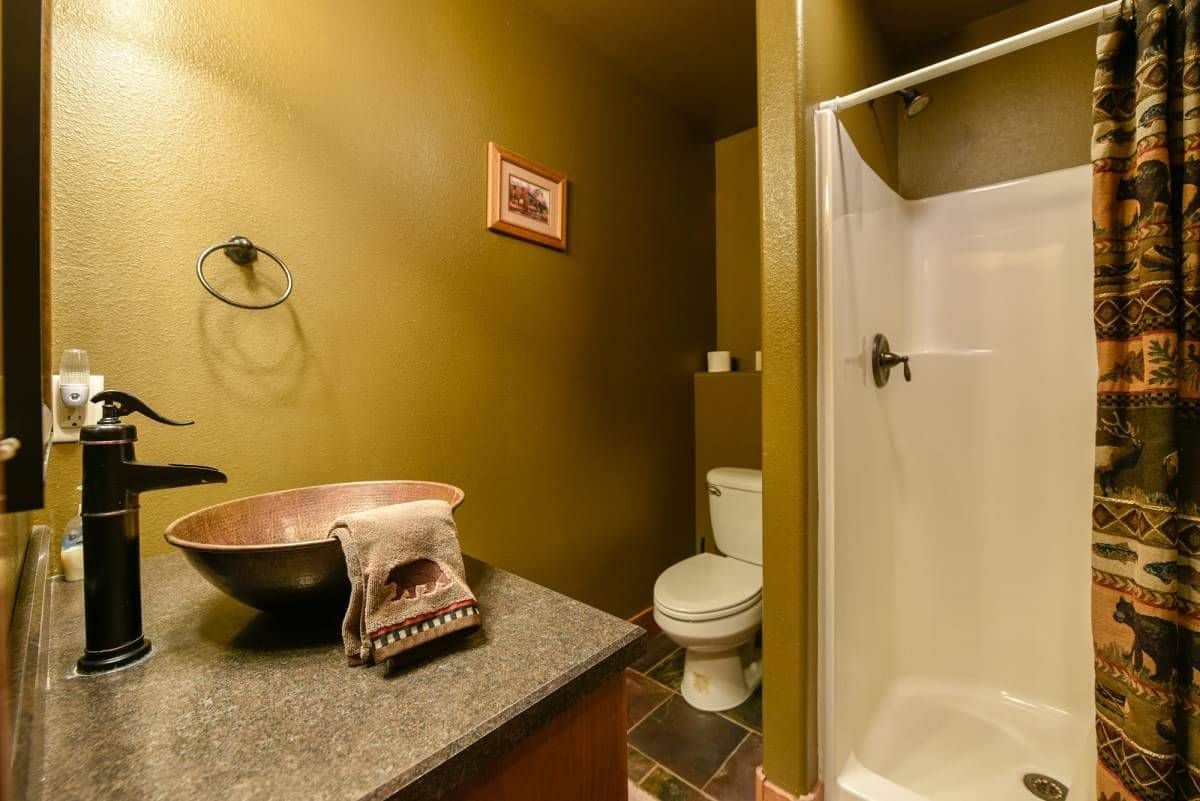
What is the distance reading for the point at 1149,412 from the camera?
2.46ft

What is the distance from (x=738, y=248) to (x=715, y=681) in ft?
6.64

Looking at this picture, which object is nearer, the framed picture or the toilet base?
the framed picture

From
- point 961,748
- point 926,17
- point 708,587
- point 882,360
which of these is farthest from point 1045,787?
point 926,17

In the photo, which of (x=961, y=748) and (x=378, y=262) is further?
(x=961, y=748)

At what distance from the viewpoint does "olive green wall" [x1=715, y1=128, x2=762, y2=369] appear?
2461 mm

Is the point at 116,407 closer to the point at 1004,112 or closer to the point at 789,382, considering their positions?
the point at 789,382

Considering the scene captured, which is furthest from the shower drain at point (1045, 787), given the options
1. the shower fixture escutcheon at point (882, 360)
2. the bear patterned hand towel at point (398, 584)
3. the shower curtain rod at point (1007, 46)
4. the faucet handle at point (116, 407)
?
the faucet handle at point (116, 407)

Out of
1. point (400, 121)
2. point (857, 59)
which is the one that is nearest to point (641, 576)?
point (400, 121)

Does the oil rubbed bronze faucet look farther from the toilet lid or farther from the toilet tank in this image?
the toilet tank

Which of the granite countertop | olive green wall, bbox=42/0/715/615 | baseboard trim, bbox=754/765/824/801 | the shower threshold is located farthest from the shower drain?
the granite countertop

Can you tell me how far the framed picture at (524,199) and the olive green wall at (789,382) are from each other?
797 millimetres

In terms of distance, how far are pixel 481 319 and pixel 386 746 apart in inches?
49.5

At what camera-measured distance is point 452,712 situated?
50 cm

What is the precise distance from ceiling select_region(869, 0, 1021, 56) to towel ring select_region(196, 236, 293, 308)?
2131 millimetres
